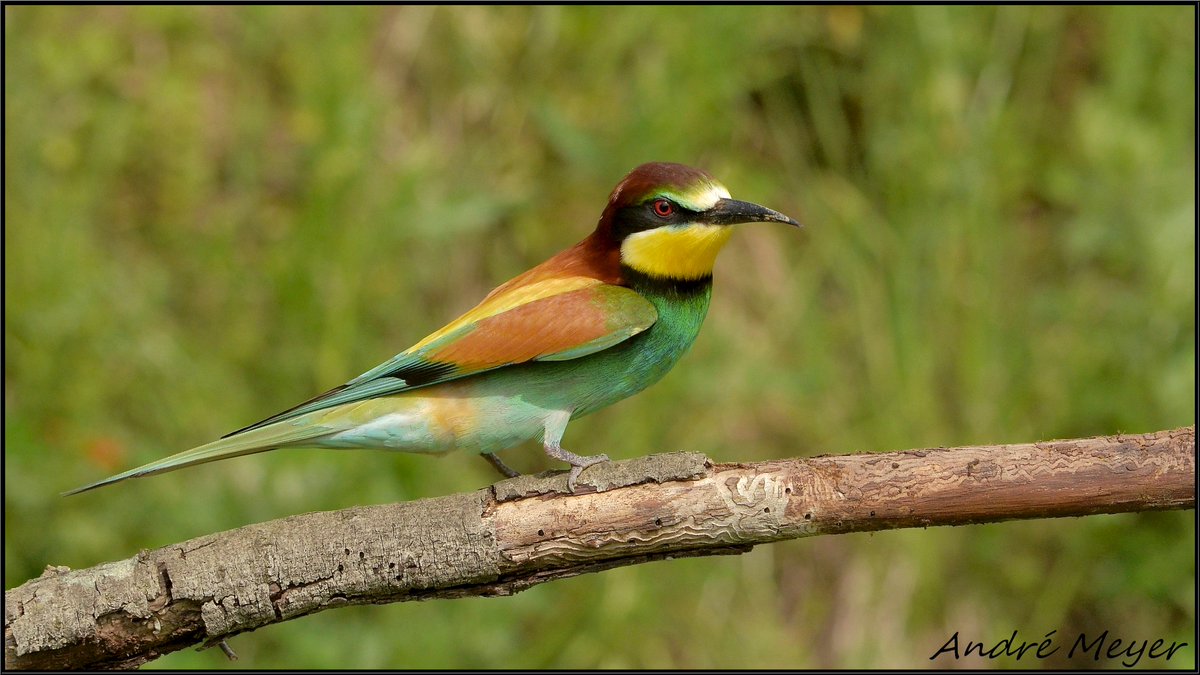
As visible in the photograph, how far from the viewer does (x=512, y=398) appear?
10.2ft

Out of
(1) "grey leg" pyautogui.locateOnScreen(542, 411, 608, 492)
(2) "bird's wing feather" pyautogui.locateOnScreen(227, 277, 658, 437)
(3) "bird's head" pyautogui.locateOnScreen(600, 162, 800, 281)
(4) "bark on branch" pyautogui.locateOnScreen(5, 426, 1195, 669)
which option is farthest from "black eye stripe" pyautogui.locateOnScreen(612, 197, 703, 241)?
(4) "bark on branch" pyautogui.locateOnScreen(5, 426, 1195, 669)

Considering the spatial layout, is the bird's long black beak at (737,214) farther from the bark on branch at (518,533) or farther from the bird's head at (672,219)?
the bark on branch at (518,533)

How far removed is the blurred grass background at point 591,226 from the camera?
4.52m

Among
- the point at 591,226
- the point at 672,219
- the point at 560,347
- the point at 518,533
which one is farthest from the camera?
the point at 591,226

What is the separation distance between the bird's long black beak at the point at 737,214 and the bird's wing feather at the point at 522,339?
29 cm

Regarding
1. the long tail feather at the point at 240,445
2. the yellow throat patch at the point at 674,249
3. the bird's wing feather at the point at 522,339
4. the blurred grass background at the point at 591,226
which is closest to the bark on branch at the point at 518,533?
the long tail feather at the point at 240,445

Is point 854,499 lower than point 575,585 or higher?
higher

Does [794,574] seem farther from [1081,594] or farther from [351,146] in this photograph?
[351,146]

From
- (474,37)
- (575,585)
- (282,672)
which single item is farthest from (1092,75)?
(282,672)

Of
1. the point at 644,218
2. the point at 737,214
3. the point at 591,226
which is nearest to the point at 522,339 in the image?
the point at 644,218

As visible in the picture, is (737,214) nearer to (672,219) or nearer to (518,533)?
(672,219)

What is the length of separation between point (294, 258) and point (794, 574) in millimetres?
2515

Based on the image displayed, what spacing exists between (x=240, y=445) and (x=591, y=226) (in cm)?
274

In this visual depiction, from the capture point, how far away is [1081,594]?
4805 millimetres
